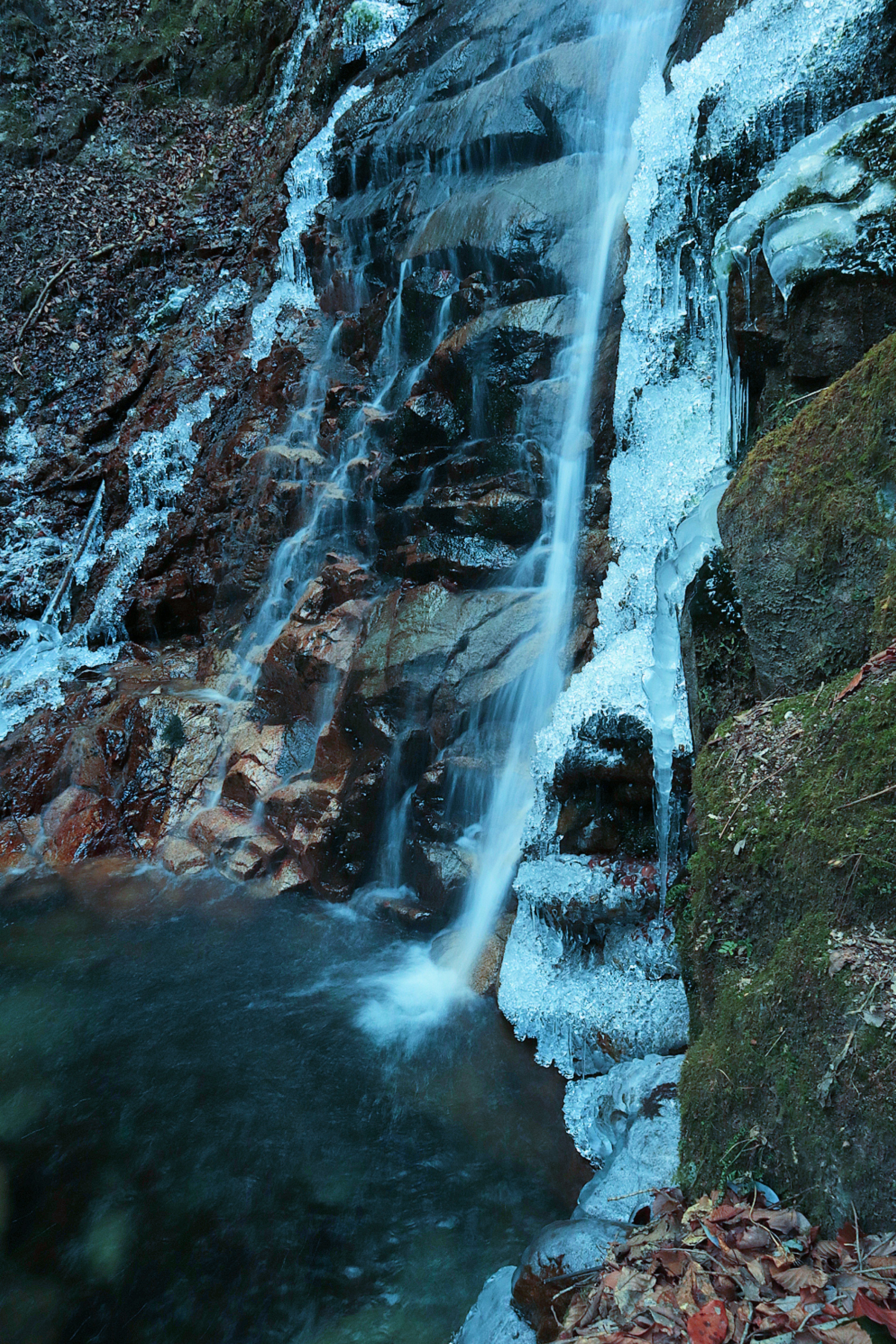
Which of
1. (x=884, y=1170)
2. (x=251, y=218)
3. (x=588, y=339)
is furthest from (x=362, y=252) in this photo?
(x=884, y=1170)

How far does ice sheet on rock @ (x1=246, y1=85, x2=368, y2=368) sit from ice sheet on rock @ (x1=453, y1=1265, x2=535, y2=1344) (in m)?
10.2

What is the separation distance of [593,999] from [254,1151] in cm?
204

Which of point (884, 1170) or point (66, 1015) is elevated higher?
point (884, 1170)

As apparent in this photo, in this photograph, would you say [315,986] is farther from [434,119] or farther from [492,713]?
[434,119]

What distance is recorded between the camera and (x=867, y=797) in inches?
89.7

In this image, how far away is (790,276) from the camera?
13.6 ft

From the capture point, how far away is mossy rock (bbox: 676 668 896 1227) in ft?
6.48

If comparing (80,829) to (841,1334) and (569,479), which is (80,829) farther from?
(841,1334)

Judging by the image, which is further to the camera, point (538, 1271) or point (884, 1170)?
point (538, 1271)

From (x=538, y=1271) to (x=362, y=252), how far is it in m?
10.9

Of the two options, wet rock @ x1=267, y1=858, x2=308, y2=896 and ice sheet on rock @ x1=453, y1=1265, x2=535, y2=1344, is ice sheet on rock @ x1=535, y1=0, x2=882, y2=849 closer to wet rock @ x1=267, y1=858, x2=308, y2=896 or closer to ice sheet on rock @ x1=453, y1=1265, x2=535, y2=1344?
wet rock @ x1=267, y1=858, x2=308, y2=896

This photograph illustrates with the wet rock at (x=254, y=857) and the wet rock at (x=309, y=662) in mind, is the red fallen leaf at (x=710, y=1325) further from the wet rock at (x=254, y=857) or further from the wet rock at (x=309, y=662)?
the wet rock at (x=309, y=662)

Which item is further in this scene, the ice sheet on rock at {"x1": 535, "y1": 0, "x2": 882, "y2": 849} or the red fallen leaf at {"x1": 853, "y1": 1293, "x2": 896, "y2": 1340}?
the ice sheet on rock at {"x1": 535, "y1": 0, "x2": 882, "y2": 849}

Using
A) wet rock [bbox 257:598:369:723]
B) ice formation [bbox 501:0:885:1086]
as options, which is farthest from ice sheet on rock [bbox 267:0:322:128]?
wet rock [bbox 257:598:369:723]
